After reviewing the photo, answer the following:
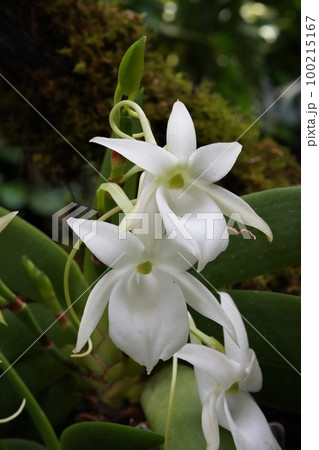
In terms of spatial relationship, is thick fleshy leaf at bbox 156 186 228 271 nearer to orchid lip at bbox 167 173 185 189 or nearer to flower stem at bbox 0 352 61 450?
orchid lip at bbox 167 173 185 189

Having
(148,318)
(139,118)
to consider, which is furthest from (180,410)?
(139,118)

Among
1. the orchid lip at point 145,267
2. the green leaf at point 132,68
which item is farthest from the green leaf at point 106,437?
the green leaf at point 132,68

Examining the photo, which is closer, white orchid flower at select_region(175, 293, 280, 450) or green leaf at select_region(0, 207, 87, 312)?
white orchid flower at select_region(175, 293, 280, 450)

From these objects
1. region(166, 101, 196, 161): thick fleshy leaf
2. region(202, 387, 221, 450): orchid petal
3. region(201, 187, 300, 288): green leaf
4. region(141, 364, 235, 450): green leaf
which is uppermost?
region(166, 101, 196, 161): thick fleshy leaf

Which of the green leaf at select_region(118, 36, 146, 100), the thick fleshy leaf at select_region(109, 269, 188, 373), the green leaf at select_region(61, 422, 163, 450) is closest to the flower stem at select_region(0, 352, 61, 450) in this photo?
the green leaf at select_region(61, 422, 163, 450)

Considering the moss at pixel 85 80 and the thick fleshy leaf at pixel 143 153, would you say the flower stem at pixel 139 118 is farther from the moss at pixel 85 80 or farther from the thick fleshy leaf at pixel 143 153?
the moss at pixel 85 80
